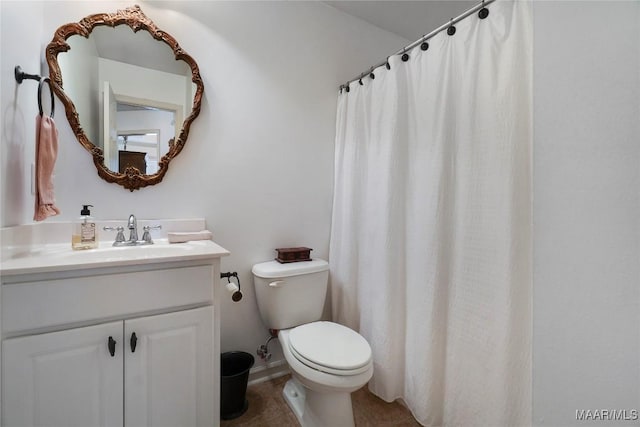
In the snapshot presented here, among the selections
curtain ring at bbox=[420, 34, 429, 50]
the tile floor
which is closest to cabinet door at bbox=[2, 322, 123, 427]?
the tile floor

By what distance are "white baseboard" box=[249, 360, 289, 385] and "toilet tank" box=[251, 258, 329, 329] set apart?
1.09ft

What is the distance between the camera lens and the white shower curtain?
3.19ft

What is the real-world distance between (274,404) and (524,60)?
197 centimetres

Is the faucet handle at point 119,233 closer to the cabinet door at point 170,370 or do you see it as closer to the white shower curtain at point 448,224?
the cabinet door at point 170,370

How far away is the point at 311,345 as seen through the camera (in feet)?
4.25

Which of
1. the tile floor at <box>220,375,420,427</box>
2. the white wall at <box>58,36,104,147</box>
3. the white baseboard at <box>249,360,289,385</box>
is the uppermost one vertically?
the white wall at <box>58,36,104,147</box>

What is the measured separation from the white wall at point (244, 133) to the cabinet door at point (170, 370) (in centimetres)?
52

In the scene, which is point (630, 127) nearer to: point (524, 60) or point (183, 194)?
point (524, 60)

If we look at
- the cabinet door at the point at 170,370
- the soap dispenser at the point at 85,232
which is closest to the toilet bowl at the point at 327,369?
the cabinet door at the point at 170,370

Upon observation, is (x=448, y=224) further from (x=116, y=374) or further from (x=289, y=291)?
(x=116, y=374)

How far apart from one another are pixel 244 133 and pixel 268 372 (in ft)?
5.00

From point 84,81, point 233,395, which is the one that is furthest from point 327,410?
point 84,81

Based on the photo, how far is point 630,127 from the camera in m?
0.40

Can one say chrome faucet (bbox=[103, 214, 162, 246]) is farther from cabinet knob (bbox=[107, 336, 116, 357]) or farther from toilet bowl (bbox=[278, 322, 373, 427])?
toilet bowl (bbox=[278, 322, 373, 427])
